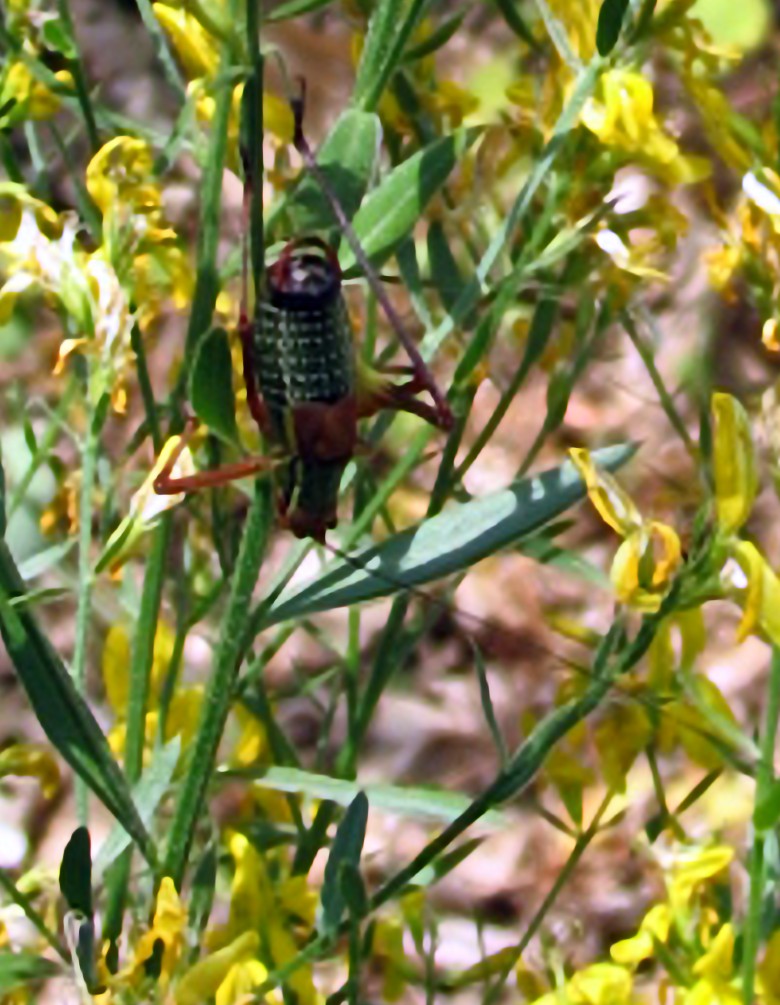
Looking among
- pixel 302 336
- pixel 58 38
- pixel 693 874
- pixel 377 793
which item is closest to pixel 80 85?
pixel 58 38

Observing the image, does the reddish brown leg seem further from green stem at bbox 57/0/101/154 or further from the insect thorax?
green stem at bbox 57/0/101/154

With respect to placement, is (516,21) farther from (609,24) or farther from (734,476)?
(734,476)

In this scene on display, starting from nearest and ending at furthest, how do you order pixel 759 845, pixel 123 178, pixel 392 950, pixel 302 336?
pixel 302 336
pixel 759 845
pixel 123 178
pixel 392 950

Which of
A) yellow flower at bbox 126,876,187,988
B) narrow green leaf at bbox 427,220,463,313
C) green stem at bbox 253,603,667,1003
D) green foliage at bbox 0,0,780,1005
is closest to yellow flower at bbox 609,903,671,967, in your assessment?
green foliage at bbox 0,0,780,1005

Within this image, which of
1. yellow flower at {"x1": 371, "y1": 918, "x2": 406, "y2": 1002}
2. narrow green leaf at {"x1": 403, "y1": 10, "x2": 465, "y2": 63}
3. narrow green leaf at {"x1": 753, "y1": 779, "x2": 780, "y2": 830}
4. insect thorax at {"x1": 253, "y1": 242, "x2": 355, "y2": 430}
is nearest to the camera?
insect thorax at {"x1": 253, "y1": 242, "x2": 355, "y2": 430}

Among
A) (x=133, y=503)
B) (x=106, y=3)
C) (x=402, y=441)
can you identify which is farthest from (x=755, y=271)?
(x=106, y=3)

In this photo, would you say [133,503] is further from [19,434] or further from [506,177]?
[19,434]
